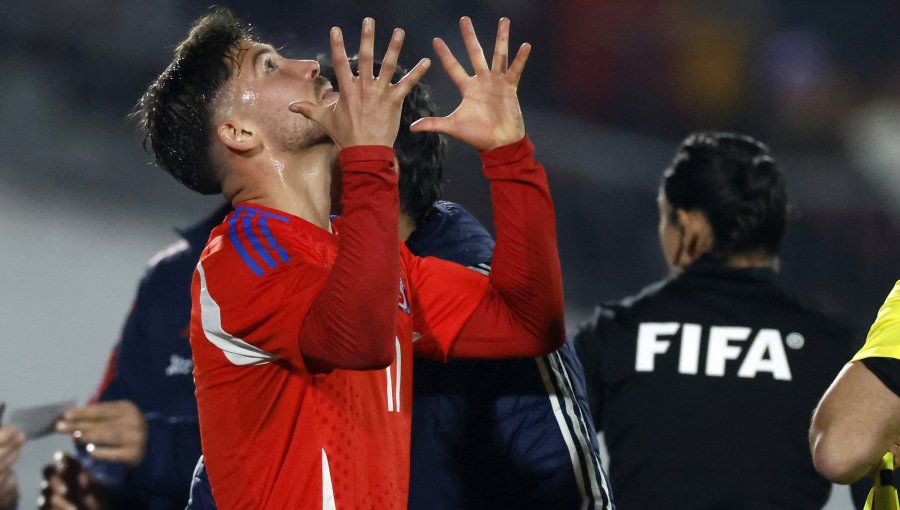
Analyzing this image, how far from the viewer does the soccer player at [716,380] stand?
2.48 m

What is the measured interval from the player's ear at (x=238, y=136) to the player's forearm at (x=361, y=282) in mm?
278

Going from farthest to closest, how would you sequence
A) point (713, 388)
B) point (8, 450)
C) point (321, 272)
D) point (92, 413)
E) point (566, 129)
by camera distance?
1. point (566, 129)
2. point (713, 388)
3. point (8, 450)
4. point (92, 413)
5. point (321, 272)

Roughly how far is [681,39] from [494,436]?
4275mm

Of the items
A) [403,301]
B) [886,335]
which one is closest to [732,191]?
[886,335]

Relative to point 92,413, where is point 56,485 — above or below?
below

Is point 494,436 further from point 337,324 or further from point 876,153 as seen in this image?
point 876,153

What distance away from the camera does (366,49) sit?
136 cm

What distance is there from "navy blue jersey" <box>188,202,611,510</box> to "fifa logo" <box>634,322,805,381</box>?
80 centimetres

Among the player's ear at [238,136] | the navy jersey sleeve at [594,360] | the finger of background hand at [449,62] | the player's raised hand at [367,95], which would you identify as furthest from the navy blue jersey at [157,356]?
the player's raised hand at [367,95]

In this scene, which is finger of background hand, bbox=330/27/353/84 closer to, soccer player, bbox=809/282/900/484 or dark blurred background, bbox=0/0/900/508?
soccer player, bbox=809/282/900/484

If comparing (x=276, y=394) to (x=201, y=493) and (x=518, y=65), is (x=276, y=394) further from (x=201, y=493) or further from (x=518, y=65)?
(x=518, y=65)

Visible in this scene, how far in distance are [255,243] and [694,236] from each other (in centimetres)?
156

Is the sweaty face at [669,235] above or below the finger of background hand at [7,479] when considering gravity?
above

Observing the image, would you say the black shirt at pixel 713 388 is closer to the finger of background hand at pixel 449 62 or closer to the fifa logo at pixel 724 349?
the fifa logo at pixel 724 349
